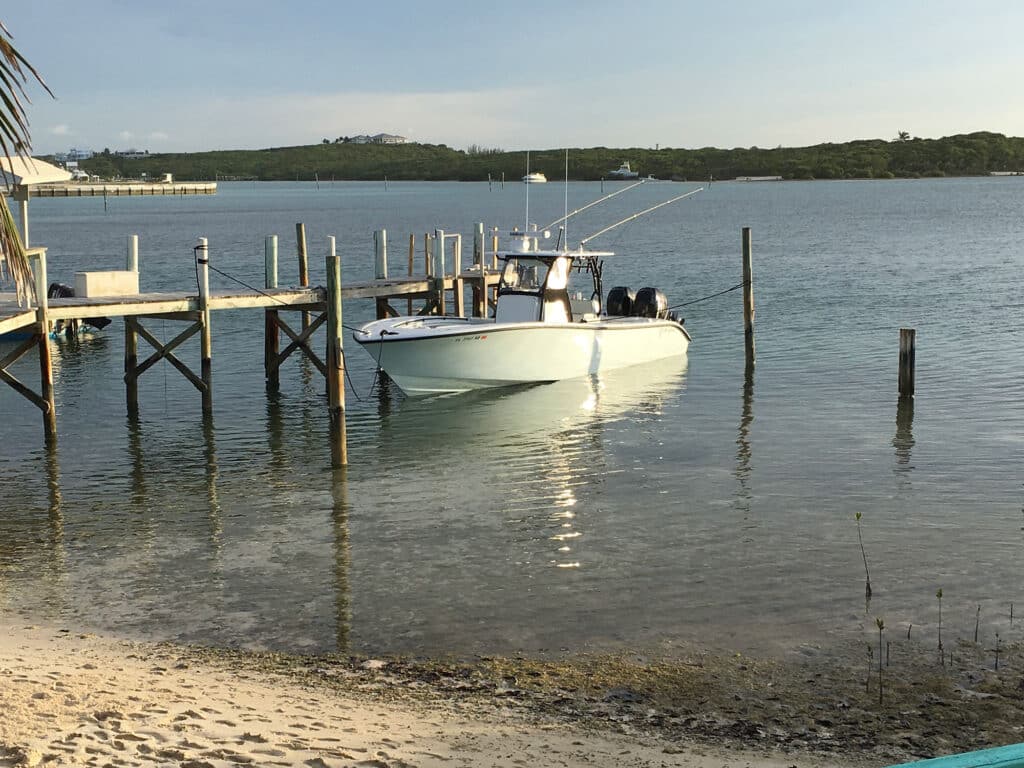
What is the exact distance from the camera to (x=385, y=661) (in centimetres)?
1050

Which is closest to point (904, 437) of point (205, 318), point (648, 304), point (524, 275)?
point (524, 275)

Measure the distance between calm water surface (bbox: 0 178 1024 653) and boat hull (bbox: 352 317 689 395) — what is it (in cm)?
47

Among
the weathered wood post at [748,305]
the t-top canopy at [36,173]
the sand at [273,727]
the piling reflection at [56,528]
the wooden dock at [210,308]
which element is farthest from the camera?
the weathered wood post at [748,305]

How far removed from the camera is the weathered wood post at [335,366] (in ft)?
58.1

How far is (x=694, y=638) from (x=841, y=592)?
2.13 m

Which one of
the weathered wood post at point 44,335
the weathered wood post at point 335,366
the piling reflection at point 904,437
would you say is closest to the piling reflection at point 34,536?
the weathered wood post at point 44,335

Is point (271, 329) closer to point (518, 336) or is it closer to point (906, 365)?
point (518, 336)

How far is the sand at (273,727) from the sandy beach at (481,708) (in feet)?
0.06

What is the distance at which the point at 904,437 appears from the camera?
65.8ft

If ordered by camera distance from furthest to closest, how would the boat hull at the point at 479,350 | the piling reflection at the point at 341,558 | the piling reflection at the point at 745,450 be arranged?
the boat hull at the point at 479,350, the piling reflection at the point at 745,450, the piling reflection at the point at 341,558

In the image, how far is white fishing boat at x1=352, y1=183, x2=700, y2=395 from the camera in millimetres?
22672

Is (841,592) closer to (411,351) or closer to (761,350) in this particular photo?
(411,351)

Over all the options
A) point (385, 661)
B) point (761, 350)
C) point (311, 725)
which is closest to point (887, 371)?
point (761, 350)

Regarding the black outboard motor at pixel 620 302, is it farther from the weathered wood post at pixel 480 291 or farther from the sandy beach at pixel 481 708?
the sandy beach at pixel 481 708
